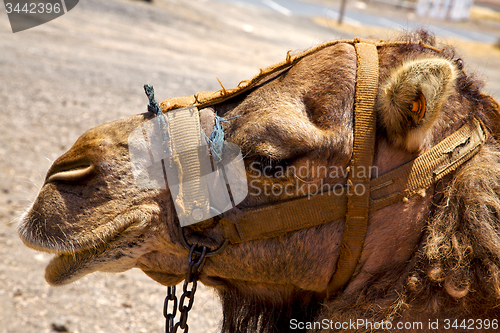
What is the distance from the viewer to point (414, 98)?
180cm

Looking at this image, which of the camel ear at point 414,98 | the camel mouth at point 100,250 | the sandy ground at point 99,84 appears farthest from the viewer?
the sandy ground at point 99,84

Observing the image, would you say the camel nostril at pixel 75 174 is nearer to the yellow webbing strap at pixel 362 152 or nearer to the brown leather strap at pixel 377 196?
the brown leather strap at pixel 377 196

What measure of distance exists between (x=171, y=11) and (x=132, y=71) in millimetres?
8149

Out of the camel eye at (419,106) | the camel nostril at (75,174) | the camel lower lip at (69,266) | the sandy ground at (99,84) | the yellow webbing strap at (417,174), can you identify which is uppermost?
the camel eye at (419,106)

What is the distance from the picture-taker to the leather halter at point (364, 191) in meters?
1.95

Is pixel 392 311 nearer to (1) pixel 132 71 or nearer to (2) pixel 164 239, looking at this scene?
(2) pixel 164 239

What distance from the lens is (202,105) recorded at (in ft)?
7.00

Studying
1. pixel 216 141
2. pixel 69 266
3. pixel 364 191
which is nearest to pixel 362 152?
pixel 364 191

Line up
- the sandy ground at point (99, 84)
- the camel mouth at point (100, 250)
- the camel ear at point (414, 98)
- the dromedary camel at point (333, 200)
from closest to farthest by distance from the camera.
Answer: the camel ear at point (414, 98), the dromedary camel at point (333, 200), the camel mouth at point (100, 250), the sandy ground at point (99, 84)

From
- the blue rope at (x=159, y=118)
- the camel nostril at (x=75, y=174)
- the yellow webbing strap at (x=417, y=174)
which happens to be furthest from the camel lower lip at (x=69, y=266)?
the yellow webbing strap at (x=417, y=174)

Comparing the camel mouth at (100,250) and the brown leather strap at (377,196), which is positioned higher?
the brown leather strap at (377,196)

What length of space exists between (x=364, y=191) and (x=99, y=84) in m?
6.99

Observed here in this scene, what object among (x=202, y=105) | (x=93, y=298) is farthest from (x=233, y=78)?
(x=202, y=105)

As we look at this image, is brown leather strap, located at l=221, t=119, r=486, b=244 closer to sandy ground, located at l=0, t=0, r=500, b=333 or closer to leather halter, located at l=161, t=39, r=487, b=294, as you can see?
leather halter, located at l=161, t=39, r=487, b=294
